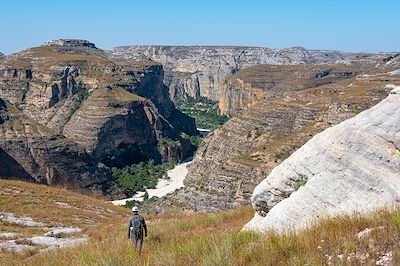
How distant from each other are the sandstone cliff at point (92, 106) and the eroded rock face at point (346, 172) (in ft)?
205

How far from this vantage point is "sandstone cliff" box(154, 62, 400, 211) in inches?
1610

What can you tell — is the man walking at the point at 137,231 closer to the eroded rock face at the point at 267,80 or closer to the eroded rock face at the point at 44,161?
the eroded rock face at the point at 44,161

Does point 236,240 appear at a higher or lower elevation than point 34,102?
higher

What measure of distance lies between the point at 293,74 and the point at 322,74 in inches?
351

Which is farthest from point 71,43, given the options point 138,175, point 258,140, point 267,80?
point 258,140

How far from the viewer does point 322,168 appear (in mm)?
8836

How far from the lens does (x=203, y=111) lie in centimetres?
16488

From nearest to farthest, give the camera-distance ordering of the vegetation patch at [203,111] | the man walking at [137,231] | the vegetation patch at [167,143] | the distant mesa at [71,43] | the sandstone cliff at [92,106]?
the man walking at [137,231] → the sandstone cliff at [92,106] → the vegetation patch at [167,143] → the vegetation patch at [203,111] → the distant mesa at [71,43]

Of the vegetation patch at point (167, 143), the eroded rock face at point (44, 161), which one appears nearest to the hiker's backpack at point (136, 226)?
the eroded rock face at point (44, 161)

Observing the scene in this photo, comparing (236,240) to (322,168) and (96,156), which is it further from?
(96,156)

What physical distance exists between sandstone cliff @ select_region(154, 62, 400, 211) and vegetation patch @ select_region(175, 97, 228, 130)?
214 ft

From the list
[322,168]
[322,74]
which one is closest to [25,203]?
[322,168]

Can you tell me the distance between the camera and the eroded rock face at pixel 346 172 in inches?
318

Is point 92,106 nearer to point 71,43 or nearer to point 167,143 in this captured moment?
point 167,143
